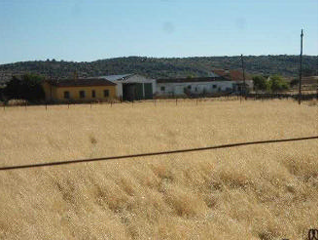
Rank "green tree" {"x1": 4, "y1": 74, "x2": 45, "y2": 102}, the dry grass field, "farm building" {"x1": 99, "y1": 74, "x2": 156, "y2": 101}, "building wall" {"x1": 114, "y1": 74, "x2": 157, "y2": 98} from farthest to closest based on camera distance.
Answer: "farm building" {"x1": 99, "y1": 74, "x2": 156, "y2": 101} < "building wall" {"x1": 114, "y1": 74, "x2": 157, "y2": 98} < "green tree" {"x1": 4, "y1": 74, "x2": 45, "y2": 102} < the dry grass field

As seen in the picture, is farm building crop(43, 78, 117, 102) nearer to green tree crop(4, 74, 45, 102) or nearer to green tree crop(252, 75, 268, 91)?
green tree crop(4, 74, 45, 102)

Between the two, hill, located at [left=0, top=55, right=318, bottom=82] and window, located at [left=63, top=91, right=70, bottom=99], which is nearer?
window, located at [left=63, top=91, right=70, bottom=99]

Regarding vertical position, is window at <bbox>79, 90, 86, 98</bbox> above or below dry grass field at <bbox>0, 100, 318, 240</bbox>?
below

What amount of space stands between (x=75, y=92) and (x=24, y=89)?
6686 millimetres

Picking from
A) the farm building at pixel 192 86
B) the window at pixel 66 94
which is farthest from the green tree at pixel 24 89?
the farm building at pixel 192 86

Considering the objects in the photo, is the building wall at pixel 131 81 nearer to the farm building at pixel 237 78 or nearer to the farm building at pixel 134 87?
the farm building at pixel 134 87

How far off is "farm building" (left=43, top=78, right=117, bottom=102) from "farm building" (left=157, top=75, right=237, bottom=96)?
1406 centimetres

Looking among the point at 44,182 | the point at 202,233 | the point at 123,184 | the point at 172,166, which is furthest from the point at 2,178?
the point at 202,233

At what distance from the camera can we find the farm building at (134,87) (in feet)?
210

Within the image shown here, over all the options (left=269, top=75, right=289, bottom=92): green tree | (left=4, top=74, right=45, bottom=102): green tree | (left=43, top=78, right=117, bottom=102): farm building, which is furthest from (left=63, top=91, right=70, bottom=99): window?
(left=269, top=75, right=289, bottom=92): green tree

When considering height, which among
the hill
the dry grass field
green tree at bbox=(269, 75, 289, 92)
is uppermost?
the hill

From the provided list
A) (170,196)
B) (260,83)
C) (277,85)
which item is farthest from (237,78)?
(170,196)

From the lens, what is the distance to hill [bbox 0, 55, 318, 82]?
119 metres

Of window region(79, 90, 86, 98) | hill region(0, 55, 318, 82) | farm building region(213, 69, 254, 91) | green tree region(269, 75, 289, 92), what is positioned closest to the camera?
window region(79, 90, 86, 98)
